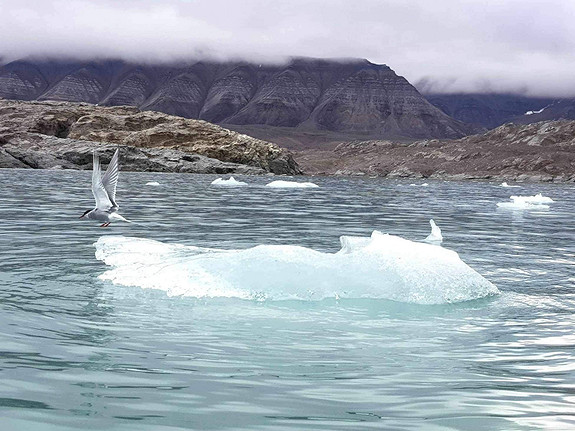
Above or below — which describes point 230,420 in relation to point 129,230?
above

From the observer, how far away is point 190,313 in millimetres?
8180

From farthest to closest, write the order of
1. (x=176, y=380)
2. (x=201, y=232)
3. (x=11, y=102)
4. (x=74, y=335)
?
(x=11, y=102)
(x=201, y=232)
(x=74, y=335)
(x=176, y=380)

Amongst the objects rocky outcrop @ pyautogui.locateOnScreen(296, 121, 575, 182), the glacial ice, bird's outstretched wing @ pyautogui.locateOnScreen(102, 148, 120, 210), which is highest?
bird's outstretched wing @ pyautogui.locateOnScreen(102, 148, 120, 210)

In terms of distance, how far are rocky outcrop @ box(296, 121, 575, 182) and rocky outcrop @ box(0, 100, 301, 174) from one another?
4585 cm

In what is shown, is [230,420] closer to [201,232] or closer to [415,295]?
[415,295]

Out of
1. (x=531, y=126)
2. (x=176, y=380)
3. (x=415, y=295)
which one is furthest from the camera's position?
(x=531, y=126)

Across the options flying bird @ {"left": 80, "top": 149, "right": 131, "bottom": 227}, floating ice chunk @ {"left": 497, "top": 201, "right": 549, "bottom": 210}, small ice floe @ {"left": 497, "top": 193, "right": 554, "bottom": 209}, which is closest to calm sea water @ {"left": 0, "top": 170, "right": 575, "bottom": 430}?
flying bird @ {"left": 80, "top": 149, "right": 131, "bottom": 227}

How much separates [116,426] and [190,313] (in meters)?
3.53

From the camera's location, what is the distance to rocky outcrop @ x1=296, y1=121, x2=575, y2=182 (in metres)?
145

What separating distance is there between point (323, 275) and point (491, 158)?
522 ft

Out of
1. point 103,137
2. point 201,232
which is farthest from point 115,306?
point 103,137

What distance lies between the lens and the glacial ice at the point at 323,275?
912cm

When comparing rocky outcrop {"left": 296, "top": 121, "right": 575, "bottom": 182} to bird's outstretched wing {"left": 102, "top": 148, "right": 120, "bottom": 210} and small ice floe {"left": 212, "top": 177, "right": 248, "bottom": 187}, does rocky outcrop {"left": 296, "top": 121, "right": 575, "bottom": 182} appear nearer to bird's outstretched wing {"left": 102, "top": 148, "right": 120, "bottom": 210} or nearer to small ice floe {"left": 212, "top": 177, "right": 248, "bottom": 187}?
small ice floe {"left": 212, "top": 177, "right": 248, "bottom": 187}

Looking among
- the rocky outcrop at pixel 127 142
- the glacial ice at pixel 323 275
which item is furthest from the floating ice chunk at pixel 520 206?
the rocky outcrop at pixel 127 142
